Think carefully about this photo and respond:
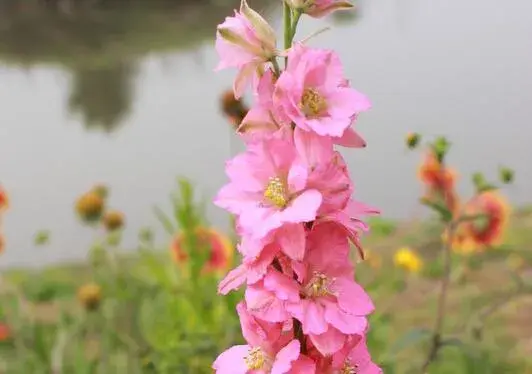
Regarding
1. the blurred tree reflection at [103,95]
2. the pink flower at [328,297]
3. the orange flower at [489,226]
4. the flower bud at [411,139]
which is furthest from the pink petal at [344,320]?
the blurred tree reflection at [103,95]

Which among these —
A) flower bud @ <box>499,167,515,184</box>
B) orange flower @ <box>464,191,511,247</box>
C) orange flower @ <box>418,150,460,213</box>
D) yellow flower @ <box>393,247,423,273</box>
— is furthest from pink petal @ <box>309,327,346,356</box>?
yellow flower @ <box>393,247,423,273</box>

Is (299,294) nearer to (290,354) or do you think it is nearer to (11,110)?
(290,354)

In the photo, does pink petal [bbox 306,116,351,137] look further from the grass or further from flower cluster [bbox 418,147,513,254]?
flower cluster [bbox 418,147,513,254]

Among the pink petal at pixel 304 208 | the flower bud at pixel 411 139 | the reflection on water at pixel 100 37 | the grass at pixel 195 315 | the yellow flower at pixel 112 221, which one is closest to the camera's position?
the pink petal at pixel 304 208

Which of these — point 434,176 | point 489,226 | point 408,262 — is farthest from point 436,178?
point 408,262

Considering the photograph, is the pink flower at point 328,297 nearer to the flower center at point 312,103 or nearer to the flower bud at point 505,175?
the flower center at point 312,103

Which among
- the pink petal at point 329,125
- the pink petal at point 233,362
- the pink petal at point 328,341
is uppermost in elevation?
the pink petal at point 329,125

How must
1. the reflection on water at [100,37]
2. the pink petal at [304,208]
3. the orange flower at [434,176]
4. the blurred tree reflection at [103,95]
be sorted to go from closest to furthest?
1. the pink petal at [304,208]
2. the orange flower at [434,176]
3. the blurred tree reflection at [103,95]
4. the reflection on water at [100,37]

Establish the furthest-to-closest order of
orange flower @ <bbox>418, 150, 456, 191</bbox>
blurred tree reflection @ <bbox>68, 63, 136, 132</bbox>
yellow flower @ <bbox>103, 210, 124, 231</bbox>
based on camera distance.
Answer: blurred tree reflection @ <bbox>68, 63, 136, 132</bbox>, yellow flower @ <bbox>103, 210, 124, 231</bbox>, orange flower @ <bbox>418, 150, 456, 191</bbox>
